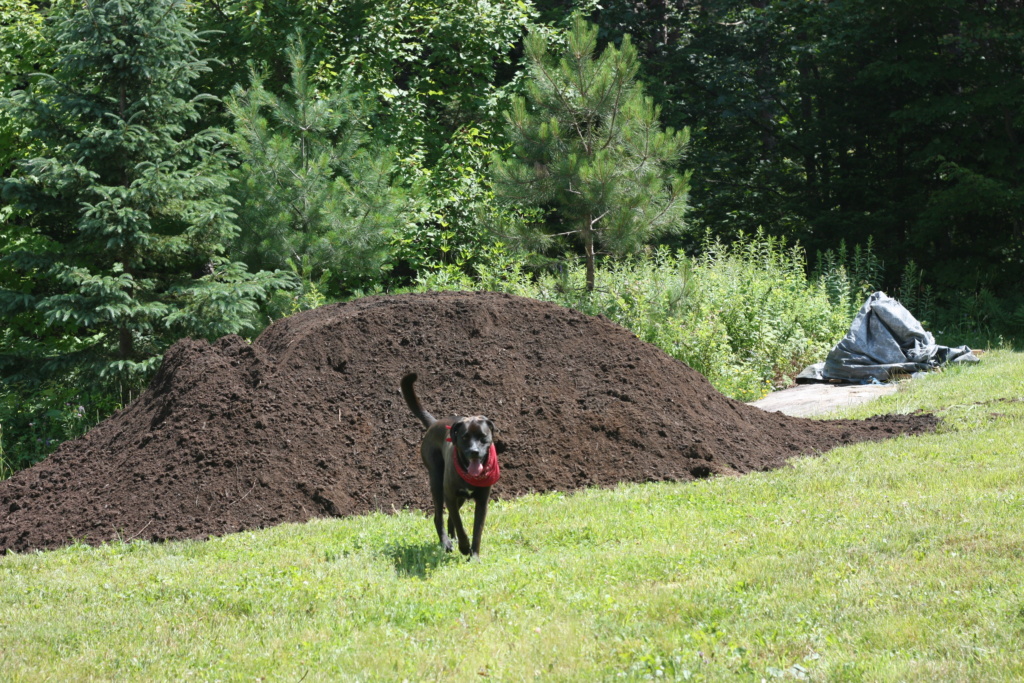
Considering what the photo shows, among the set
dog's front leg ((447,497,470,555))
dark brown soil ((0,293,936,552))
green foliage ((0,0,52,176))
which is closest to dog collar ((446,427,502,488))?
dog's front leg ((447,497,470,555))

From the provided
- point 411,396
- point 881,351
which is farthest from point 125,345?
point 881,351

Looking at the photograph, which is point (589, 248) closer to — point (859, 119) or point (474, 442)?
point (474, 442)

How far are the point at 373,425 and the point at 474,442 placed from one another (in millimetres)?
2899

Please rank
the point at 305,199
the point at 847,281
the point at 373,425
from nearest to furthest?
the point at 373,425 < the point at 305,199 < the point at 847,281

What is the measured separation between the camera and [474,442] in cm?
505

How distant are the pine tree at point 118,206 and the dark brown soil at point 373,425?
91.9 inches

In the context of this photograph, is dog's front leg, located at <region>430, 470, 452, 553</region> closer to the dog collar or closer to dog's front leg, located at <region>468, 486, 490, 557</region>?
dog's front leg, located at <region>468, 486, 490, 557</region>

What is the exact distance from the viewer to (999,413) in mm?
9109

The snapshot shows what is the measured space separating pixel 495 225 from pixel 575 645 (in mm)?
11305

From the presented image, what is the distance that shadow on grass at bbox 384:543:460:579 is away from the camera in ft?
17.6

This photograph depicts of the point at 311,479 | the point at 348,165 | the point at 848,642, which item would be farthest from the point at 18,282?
the point at 848,642

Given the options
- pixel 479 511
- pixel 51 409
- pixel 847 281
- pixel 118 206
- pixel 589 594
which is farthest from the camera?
pixel 847 281

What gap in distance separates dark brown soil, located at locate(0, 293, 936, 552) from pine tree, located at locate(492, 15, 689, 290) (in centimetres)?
536

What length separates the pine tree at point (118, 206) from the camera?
10492 millimetres
